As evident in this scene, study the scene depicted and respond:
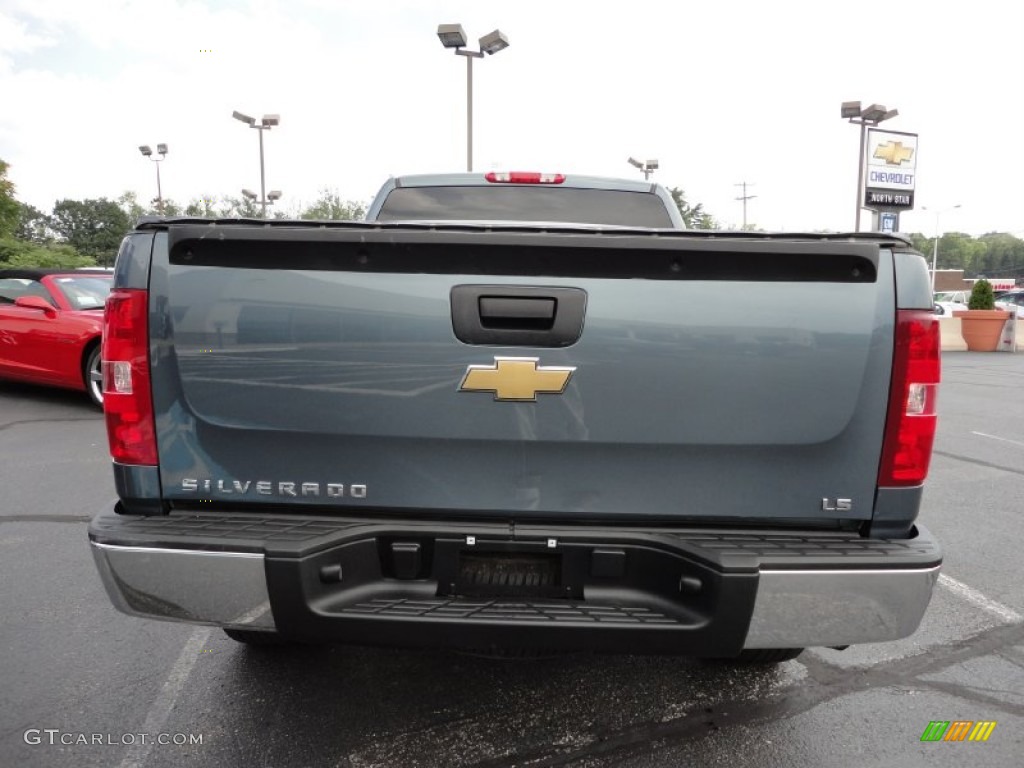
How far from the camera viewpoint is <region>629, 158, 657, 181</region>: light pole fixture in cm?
2314

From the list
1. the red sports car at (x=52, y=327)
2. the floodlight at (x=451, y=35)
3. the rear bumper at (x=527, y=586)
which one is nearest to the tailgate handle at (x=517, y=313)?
the rear bumper at (x=527, y=586)

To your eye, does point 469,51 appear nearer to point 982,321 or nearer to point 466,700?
point 466,700

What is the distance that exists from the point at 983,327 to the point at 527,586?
79.4 ft

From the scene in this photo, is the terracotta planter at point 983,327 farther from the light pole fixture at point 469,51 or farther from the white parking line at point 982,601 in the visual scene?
the white parking line at point 982,601

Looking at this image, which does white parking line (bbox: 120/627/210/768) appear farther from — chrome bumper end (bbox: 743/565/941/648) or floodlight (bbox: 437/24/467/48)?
floodlight (bbox: 437/24/467/48)

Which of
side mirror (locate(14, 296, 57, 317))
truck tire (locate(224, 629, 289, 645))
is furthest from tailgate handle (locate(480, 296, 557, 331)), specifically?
side mirror (locate(14, 296, 57, 317))

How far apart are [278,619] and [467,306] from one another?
40.6 inches

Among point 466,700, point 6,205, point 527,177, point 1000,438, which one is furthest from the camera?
point 6,205

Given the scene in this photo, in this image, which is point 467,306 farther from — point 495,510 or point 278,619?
point 278,619

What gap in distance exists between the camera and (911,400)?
1.98 metres

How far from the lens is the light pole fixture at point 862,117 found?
16.6 metres

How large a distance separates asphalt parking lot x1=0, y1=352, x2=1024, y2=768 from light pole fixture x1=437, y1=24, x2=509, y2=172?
1259cm

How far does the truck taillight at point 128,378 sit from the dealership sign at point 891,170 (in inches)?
705

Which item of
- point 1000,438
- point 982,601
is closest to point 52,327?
point 982,601
